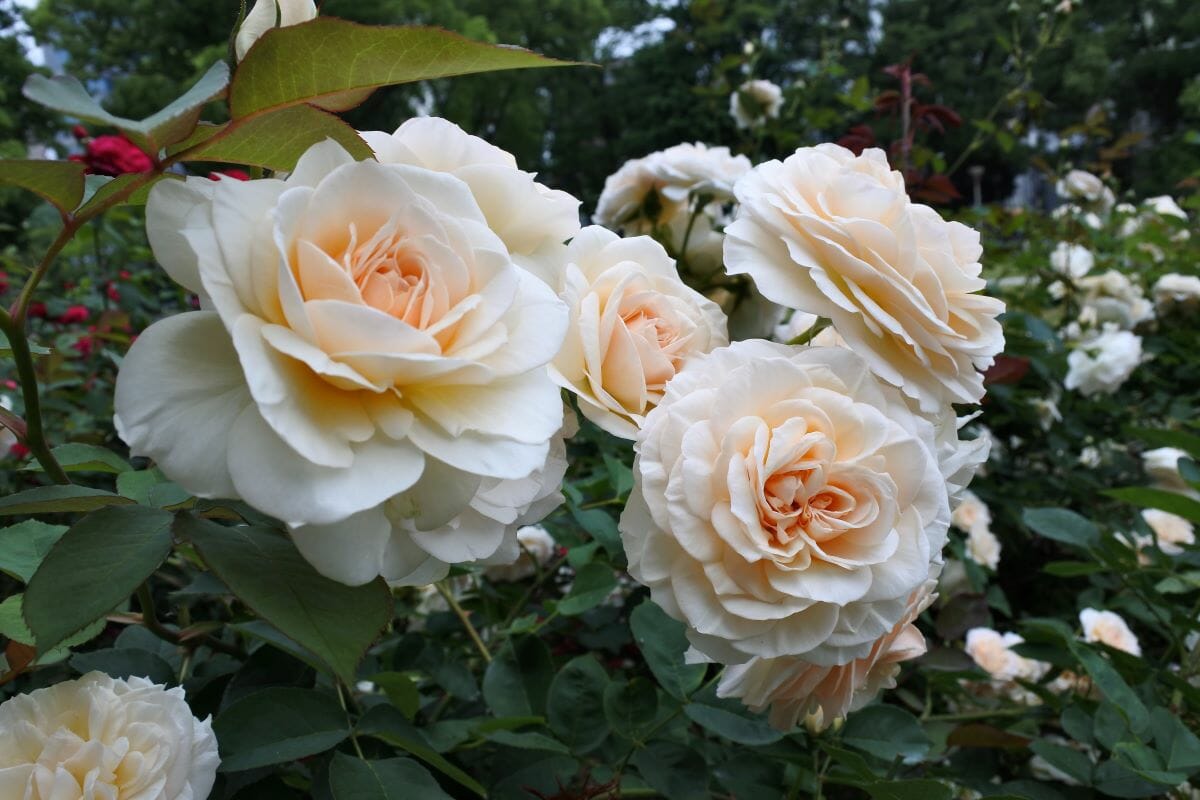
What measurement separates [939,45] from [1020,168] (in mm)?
2459

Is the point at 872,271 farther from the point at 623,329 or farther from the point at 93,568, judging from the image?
the point at 93,568

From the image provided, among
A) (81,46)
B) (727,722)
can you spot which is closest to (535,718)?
(727,722)

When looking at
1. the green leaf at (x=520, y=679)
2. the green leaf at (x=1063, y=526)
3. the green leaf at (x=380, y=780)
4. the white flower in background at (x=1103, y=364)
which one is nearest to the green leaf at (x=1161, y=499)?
the green leaf at (x=1063, y=526)

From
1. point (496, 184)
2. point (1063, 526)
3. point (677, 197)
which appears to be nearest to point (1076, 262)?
point (1063, 526)

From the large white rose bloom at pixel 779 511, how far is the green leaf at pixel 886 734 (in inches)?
10.0

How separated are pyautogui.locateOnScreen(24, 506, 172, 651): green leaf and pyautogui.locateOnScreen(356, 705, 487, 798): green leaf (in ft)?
0.59

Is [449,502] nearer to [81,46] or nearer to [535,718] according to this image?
[535,718]

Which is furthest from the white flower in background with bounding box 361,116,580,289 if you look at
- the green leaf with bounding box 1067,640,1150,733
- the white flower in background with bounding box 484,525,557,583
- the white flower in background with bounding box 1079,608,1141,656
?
the white flower in background with bounding box 1079,608,1141,656

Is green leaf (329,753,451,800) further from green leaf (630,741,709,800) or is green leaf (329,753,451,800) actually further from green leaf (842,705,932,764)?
green leaf (842,705,932,764)

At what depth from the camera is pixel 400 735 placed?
17.2 inches

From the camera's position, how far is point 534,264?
380 millimetres

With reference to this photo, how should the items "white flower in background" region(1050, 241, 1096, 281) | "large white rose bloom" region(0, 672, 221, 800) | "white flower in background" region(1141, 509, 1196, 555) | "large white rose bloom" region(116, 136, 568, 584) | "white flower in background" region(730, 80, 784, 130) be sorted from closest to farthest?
"large white rose bloom" region(116, 136, 568, 584) → "large white rose bloom" region(0, 672, 221, 800) → "white flower in background" region(1141, 509, 1196, 555) → "white flower in background" region(730, 80, 784, 130) → "white flower in background" region(1050, 241, 1096, 281)

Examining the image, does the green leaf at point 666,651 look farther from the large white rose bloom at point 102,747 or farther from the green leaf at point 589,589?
the large white rose bloom at point 102,747

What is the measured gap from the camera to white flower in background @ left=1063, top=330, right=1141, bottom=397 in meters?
1.50
